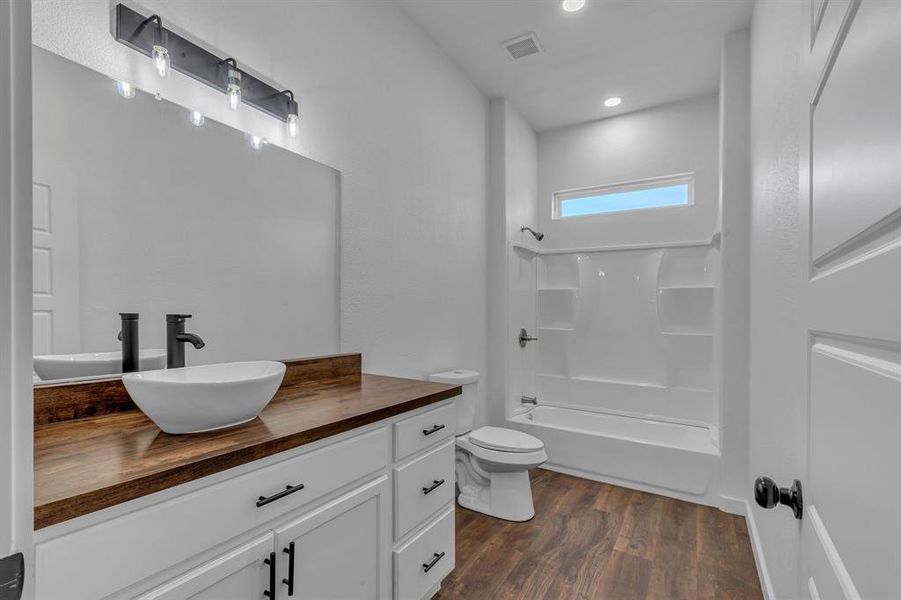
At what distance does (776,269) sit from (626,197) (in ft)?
7.64

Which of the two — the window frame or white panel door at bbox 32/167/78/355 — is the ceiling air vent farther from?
white panel door at bbox 32/167/78/355

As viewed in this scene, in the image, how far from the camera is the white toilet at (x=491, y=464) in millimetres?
2449

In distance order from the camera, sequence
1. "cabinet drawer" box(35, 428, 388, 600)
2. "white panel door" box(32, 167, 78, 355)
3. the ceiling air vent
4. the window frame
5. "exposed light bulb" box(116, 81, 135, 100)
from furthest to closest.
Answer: the window frame < the ceiling air vent < "exposed light bulb" box(116, 81, 135, 100) < "white panel door" box(32, 167, 78, 355) < "cabinet drawer" box(35, 428, 388, 600)

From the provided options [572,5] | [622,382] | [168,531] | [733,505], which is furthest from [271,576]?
[622,382]

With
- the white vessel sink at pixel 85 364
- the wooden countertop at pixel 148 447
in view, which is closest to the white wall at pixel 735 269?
the wooden countertop at pixel 148 447

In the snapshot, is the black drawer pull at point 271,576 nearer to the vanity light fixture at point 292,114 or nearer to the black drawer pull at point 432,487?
the black drawer pull at point 432,487

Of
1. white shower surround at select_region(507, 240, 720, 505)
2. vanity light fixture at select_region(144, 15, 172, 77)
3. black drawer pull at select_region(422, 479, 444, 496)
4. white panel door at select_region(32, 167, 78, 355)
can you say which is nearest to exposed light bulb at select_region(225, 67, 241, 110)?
vanity light fixture at select_region(144, 15, 172, 77)

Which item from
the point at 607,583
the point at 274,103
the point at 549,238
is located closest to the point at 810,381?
the point at 607,583

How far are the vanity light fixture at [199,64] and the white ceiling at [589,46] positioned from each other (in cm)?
117

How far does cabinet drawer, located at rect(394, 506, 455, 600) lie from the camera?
145cm

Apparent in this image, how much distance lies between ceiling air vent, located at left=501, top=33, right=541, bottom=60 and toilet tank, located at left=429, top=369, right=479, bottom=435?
82.0 inches

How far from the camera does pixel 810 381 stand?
0.72 meters

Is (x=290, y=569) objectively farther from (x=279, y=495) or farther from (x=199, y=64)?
(x=199, y=64)

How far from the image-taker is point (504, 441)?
2.57 meters
